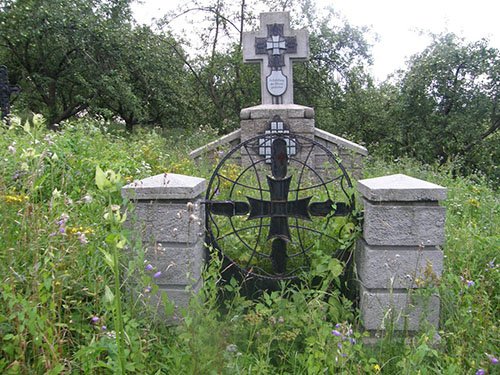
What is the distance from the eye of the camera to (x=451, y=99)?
8.11 metres

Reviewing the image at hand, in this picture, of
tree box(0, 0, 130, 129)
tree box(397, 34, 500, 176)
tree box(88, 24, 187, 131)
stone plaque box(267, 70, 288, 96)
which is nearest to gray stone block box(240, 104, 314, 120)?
stone plaque box(267, 70, 288, 96)

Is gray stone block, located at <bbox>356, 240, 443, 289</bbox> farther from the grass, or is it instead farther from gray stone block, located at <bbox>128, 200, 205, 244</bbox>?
gray stone block, located at <bbox>128, 200, 205, 244</bbox>

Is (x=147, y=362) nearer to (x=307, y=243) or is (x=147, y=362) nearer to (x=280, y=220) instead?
(x=280, y=220)

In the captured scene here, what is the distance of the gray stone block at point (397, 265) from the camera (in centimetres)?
208

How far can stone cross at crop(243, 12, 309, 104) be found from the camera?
6.51 m

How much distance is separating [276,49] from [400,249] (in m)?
5.21

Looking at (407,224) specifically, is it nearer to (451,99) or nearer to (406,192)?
(406,192)

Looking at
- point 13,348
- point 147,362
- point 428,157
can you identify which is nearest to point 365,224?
point 147,362

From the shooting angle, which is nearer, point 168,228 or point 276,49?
point 168,228

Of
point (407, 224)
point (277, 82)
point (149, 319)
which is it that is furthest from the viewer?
point (277, 82)

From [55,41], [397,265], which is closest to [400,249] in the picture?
[397,265]

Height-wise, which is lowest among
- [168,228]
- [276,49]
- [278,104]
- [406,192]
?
[168,228]

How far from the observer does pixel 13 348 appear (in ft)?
4.80

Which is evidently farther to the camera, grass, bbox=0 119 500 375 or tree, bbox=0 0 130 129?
tree, bbox=0 0 130 129
